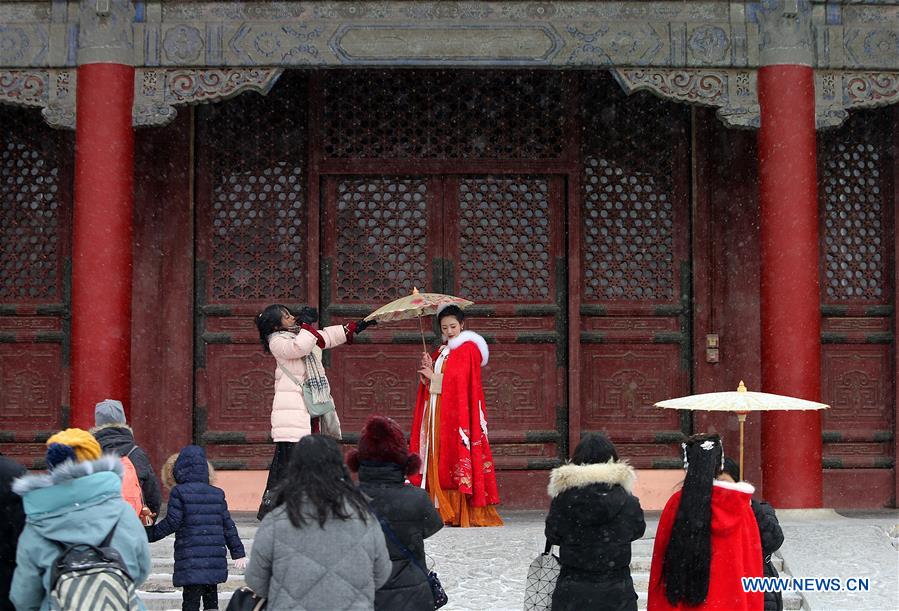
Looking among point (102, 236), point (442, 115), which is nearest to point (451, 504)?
point (102, 236)

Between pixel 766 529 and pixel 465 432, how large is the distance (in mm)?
4052

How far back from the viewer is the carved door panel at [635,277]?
37.1ft

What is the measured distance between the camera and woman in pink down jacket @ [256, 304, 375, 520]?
8430 millimetres

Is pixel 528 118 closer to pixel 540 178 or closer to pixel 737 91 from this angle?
pixel 540 178

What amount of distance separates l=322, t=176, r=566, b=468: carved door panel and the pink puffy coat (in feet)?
8.73

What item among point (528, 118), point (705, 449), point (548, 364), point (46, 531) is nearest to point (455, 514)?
point (548, 364)

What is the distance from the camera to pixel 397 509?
5016 mm

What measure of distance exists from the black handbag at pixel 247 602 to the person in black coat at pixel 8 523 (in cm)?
90

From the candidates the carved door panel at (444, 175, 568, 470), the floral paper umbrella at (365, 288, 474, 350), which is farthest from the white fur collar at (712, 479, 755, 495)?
the carved door panel at (444, 175, 568, 470)

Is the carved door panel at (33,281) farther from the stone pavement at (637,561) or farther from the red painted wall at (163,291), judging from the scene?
the stone pavement at (637,561)

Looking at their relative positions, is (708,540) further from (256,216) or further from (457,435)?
(256,216)

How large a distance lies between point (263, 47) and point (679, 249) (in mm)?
3887

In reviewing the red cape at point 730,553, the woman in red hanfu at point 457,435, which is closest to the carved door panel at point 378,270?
the woman in red hanfu at point 457,435

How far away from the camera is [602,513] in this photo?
5.23 meters
